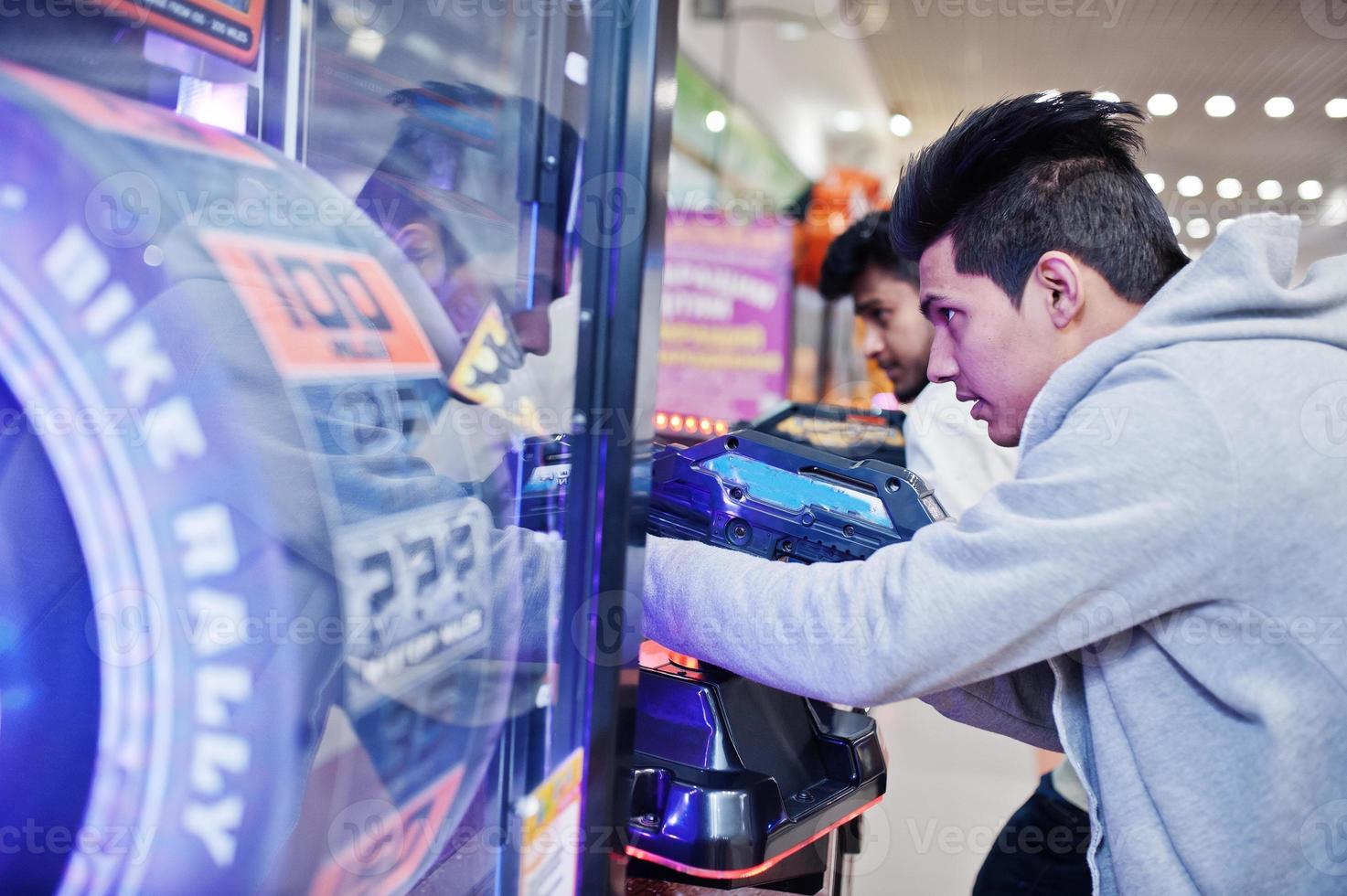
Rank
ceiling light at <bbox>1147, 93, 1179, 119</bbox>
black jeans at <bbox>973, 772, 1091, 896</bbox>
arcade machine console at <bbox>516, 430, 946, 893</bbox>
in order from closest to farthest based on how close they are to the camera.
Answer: arcade machine console at <bbox>516, 430, 946, 893</bbox>
black jeans at <bbox>973, 772, 1091, 896</bbox>
ceiling light at <bbox>1147, 93, 1179, 119</bbox>

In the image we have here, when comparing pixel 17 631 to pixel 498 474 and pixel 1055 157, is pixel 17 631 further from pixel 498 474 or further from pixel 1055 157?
pixel 1055 157

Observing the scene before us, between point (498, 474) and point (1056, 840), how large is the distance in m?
1.41

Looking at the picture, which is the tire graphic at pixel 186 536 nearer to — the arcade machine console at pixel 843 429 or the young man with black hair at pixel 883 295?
Result: the arcade machine console at pixel 843 429

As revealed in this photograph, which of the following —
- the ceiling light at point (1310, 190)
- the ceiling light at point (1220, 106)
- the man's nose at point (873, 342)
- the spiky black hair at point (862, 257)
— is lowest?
the man's nose at point (873, 342)

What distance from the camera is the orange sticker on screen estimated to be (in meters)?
0.63

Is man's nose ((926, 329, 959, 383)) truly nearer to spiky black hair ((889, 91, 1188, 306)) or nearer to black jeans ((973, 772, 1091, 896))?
spiky black hair ((889, 91, 1188, 306))

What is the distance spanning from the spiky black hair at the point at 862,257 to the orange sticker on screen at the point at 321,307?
2.13 m

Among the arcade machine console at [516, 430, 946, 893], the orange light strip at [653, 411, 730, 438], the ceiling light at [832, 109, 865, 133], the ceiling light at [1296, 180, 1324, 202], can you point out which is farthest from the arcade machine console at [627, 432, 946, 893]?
the ceiling light at [1296, 180, 1324, 202]

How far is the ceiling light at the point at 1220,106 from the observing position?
6.01m

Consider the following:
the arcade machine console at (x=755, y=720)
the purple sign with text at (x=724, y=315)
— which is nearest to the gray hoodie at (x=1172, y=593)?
the arcade machine console at (x=755, y=720)

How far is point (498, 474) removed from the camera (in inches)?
31.3

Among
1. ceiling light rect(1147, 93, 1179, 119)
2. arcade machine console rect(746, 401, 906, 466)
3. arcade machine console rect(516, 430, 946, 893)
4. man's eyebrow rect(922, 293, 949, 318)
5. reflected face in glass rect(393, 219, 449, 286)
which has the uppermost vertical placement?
ceiling light rect(1147, 93, 1179, 119)

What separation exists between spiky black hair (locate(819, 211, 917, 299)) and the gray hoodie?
5.69ft

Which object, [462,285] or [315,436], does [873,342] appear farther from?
[315,436]
